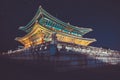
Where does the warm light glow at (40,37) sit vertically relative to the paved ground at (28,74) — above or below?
above

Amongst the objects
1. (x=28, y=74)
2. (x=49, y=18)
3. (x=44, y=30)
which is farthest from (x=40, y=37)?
(x=28, y=74)

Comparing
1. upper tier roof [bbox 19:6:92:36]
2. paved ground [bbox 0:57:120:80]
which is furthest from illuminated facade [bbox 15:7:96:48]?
paved ground [bbox 0:57:120:80]

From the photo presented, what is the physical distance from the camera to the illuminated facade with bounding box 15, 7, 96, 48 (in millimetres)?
17328

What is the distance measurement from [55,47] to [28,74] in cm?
529

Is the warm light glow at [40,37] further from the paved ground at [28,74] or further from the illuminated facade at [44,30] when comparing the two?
the paved ground at [28,74]

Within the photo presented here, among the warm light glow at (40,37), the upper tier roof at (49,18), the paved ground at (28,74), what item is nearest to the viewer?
the paved ground at (28,74)

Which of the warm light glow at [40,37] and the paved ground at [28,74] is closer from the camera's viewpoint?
the paved ground at [28,74]

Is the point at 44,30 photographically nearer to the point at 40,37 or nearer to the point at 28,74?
the point at 40,37

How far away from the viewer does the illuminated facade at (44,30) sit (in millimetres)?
17328

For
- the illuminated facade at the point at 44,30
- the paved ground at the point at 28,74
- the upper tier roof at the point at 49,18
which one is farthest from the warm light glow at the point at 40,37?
the paved ground at the point at 28,74

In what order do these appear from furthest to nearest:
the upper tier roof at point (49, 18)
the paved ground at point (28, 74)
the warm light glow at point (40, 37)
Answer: the upper tier roof at point (49, 18)
the warm light glow at point (40, 37)
the paved ground at point (28, 74)

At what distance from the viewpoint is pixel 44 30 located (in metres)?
17.2

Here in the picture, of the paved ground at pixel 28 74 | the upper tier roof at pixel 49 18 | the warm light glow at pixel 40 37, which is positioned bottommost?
the paved ground at pixel 28 74

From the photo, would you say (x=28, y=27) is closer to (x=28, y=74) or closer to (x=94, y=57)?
(x=94, y=57)
